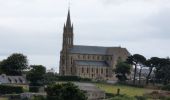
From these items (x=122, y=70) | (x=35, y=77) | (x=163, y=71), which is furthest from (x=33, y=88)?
(x=122, y=70)

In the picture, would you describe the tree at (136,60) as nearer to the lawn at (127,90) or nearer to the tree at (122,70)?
the tree at (122,70)

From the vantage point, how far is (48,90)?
116 metres

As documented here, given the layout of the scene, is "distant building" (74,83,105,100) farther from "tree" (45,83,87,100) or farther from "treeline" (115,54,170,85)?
"treeline" (115,54,170,85)

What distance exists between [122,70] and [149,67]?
5.96 metres

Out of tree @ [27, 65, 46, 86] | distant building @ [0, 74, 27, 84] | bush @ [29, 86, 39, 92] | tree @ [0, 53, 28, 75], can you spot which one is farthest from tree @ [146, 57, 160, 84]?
bush @ [29, 86, 39, 92]

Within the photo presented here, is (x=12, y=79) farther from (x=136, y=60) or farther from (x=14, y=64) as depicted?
(x=136, y=60)

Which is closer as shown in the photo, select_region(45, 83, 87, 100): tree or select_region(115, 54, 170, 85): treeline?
select_region(45, 83, 87, 100): tree

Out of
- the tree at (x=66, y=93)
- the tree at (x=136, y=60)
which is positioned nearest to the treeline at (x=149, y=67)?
the tree at (x=136, y=60)

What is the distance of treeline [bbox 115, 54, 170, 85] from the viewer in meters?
170

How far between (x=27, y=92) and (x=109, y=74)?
6530 cm

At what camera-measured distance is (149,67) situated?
181m

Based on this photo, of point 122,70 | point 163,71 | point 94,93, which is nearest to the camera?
point 94,93

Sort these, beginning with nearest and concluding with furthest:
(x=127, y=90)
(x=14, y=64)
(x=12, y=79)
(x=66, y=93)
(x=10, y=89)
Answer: (x=66, y=93) → (x=10, y=89) → (x=127, y=90) → (x=12, y=79) → (x=14, y=64)

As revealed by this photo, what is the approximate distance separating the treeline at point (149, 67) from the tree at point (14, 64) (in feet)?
68.5
